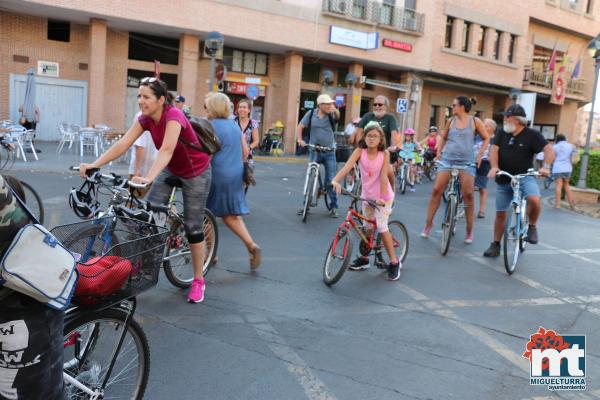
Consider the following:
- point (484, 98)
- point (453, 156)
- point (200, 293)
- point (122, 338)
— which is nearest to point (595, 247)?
point (453, 156)

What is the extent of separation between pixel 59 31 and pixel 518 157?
69.6 ft

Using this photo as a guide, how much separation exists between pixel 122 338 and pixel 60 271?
809 millimetres

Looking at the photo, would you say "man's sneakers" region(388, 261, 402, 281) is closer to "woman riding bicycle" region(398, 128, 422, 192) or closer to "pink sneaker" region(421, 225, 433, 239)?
"pink sneaker" region(421, 225, 433, 239)

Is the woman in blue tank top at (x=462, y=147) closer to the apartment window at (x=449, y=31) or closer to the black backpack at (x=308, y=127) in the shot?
the black backpack at (x=308, y=127)

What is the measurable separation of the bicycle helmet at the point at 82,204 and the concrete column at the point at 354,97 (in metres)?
26.1

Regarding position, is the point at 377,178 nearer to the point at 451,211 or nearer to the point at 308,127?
the point at 451,211

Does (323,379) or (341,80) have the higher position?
(341,80)

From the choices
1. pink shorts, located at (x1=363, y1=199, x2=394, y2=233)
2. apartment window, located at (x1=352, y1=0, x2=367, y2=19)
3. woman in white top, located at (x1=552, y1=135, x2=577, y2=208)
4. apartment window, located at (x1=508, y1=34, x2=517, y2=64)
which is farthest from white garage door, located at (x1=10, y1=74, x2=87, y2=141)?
apartment window, located at (x1=508, y1=34, x2=517, y2=64)

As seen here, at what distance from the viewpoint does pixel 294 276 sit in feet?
19.5

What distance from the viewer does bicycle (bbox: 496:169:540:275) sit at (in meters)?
6.67

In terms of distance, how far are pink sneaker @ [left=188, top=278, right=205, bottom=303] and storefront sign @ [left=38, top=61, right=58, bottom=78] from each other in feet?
68.8

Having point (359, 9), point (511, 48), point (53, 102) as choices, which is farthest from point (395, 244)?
point (511, 48)

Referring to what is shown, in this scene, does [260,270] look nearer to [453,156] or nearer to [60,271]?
[453,156]

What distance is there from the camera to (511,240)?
7035 millimetres
